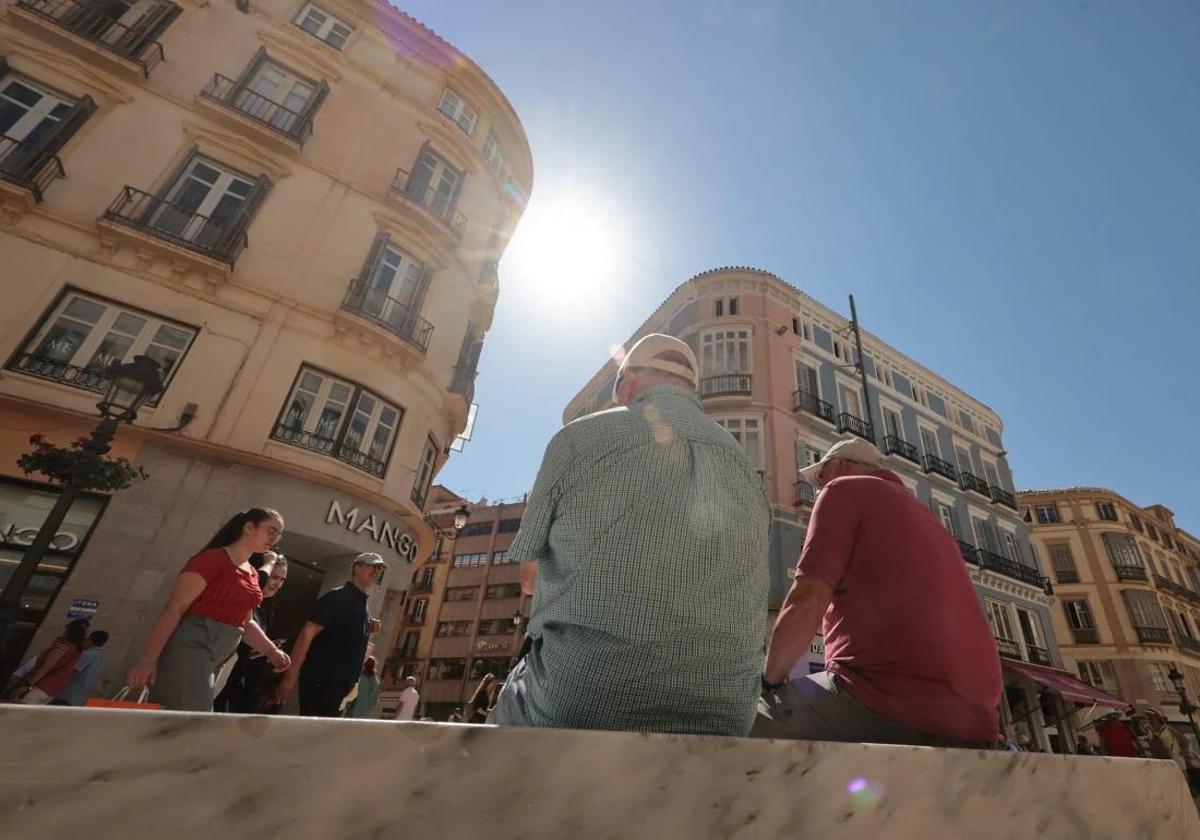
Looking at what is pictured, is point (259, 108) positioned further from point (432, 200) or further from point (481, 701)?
point (481, 701)

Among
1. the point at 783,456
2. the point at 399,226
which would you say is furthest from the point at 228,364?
the point at 783,456

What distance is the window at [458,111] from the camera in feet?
47.5

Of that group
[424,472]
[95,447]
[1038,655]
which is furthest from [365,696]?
[1038,655]

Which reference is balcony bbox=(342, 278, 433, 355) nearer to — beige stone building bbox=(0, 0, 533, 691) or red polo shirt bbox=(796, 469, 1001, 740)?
beige stone building bbox=(0, 0, 533, 691)

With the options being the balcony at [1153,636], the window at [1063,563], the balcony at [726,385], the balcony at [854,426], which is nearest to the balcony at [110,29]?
the balcony at [726,385]

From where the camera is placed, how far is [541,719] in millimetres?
1204

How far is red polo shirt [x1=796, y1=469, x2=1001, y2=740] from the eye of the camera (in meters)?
1.63

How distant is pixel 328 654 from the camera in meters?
4.04

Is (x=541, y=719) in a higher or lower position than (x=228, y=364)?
lower

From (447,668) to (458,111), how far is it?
3497 cm

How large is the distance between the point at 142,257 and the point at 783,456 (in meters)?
16.1

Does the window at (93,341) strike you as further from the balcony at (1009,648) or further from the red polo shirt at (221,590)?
Result: the balcony at (1009,648)

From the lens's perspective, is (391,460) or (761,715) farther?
(391,460)

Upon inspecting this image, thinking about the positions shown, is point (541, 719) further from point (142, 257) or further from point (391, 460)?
point (142, 257)
